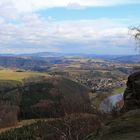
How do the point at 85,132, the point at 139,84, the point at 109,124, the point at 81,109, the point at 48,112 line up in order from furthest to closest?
the point at 48,112 < the point at 81,109 < the point at 85,132 < the point at 139,84 < the point at 109,124

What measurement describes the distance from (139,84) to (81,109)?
15176 mm

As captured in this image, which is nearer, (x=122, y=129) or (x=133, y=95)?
(x=122, y=129)

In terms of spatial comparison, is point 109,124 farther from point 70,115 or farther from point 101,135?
point 70,115

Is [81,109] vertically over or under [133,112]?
Result: under

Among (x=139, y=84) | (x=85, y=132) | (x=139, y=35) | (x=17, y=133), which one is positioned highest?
(x=139, y=35)

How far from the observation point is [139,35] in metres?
32.0

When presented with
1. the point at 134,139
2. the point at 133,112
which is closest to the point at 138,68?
the point at 133,112

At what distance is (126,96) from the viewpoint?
3158 centimetres

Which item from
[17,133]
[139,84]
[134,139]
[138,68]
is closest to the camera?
[134,139]

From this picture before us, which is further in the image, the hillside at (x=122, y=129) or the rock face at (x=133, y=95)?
the rock face at (x=133, y=95)

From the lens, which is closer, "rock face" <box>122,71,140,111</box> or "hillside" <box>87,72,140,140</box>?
"hillside" <box>87,72,140,140</box>

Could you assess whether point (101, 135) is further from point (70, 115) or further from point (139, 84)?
point (70, 115)

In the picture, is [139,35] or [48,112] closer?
[139,35]

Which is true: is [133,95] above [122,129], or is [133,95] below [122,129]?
above
